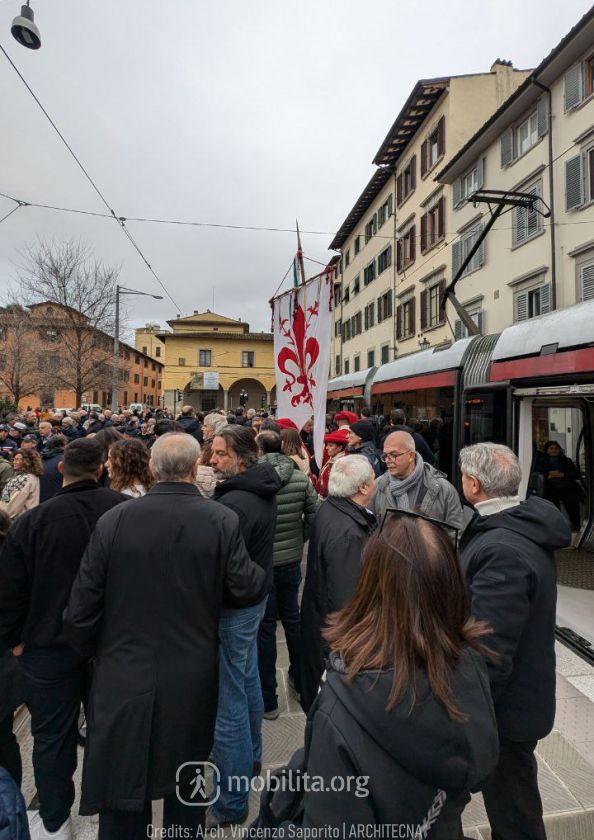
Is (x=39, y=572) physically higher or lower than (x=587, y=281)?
lower

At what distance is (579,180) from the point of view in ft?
42.7

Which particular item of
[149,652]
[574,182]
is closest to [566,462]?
[149,652]

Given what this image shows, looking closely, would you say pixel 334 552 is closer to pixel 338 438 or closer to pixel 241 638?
pixel 241 638

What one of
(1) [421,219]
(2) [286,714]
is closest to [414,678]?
(2) [286,714]

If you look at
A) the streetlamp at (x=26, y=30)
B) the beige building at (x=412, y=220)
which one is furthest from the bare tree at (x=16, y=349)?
the streetlamp at (x=26, y=30)

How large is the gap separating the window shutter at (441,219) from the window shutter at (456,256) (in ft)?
4.31

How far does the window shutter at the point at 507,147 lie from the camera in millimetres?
15969

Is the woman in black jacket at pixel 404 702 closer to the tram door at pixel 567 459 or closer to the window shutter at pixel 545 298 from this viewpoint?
the tram door at pixel 567 459

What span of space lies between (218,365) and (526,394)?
1742 inches

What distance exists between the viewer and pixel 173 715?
73.7 inches

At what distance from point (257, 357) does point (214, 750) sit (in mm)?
47778

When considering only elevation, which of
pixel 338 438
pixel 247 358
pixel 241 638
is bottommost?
pixel 241 638

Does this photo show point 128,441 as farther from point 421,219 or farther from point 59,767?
point 421,219

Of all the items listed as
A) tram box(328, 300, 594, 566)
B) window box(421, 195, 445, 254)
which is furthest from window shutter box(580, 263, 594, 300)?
window box(421, 195, 445, 254)
